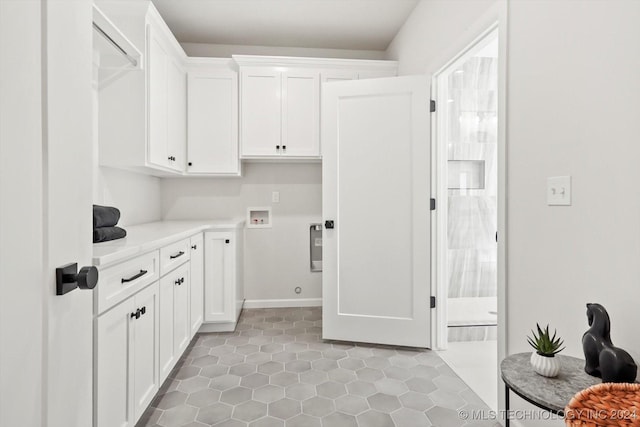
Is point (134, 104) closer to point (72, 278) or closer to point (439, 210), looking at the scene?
point (72, 278)

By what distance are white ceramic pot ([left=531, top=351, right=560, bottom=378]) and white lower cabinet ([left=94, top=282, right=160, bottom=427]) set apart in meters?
1.51

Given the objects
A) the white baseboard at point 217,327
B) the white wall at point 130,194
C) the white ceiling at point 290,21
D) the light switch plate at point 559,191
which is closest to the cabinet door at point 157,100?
the white wall at point 130,194

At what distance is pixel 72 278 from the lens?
26.9 inches

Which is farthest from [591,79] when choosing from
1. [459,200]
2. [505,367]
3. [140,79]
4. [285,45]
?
[285,45]

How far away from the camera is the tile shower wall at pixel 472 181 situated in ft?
11.2

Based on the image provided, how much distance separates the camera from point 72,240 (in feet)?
2.40

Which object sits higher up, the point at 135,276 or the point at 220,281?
the point at 135,276

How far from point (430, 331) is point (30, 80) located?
105 inches

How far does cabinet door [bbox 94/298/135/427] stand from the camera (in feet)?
4.01

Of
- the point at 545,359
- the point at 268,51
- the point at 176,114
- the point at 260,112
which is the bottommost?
the point at 545,359

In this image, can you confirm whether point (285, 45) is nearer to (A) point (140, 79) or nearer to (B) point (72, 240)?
(A) point (140, 79)

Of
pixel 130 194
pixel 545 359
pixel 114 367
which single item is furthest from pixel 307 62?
pixel 545 359

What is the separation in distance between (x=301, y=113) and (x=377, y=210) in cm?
128

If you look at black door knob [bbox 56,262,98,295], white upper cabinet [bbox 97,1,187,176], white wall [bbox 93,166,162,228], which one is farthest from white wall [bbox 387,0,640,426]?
white wall [bbox 93,166,162,228]
